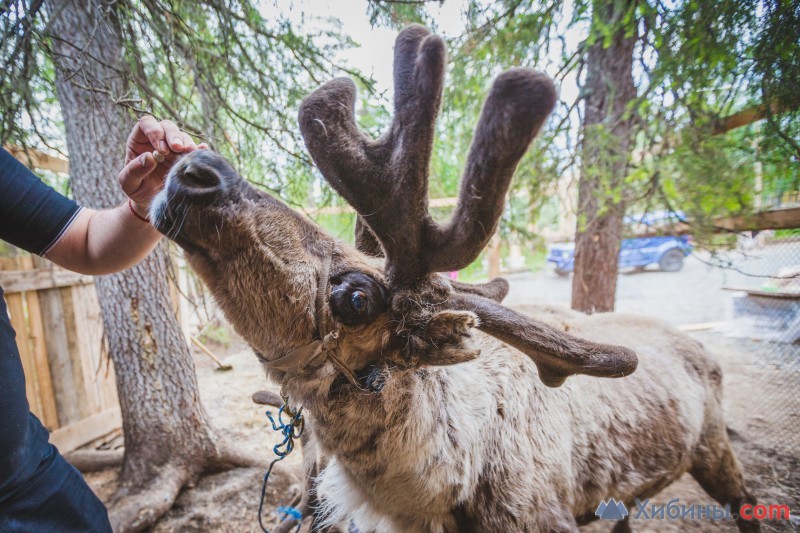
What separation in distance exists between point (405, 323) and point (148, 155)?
1.38m

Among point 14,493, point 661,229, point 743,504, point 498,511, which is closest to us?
point 14,493

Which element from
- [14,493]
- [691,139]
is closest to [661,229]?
[691,139]

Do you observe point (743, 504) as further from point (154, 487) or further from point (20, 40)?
point (20, 40)

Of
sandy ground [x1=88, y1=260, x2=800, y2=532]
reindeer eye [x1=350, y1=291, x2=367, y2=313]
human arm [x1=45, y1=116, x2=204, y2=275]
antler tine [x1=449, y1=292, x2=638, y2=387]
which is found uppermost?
human arm [x1=45, y1=116, x2=204, y2=275]

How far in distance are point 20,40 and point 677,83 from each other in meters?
4.97

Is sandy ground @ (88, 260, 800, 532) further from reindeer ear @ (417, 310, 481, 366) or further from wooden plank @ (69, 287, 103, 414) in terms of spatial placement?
reindeer ear @ (417, 310, 481, 366)

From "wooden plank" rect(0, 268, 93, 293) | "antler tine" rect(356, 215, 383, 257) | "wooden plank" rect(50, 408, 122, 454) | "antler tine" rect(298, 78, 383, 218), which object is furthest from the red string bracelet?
"wooden plank" rect(50, 408, 122, 454)

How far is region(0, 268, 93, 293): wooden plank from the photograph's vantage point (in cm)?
412

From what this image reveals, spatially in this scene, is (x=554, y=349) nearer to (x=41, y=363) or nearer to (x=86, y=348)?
(x=41, y=363)

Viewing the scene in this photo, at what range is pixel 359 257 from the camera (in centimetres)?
183

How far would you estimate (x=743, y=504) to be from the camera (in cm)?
297

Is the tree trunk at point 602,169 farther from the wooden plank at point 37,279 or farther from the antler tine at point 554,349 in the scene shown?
the wooden plank at point 37,279

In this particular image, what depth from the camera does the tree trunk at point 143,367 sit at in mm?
3275

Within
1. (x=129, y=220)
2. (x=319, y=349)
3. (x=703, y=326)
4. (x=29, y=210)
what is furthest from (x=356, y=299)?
(x=703, y=326)
